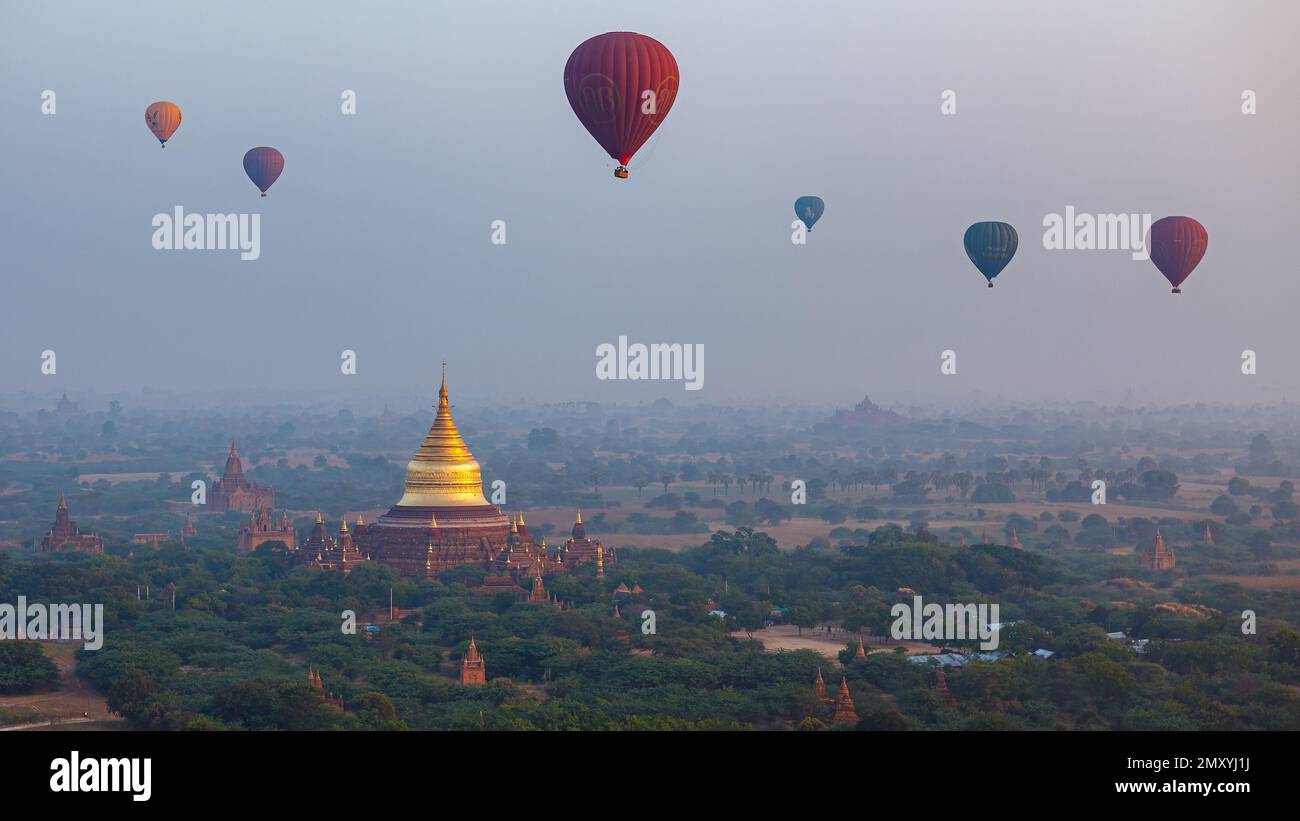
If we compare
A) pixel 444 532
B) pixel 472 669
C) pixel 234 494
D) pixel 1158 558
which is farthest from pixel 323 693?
pixel 234 494

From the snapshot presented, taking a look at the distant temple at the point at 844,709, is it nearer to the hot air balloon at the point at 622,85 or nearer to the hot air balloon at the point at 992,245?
the hot air balloon at the point at 622,85

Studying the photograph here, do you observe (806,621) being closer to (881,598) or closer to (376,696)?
(881,598)

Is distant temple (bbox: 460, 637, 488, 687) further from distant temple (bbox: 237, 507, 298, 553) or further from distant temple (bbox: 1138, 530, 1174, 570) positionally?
distant temple (bbox: 1138, 530, 1174, 570)

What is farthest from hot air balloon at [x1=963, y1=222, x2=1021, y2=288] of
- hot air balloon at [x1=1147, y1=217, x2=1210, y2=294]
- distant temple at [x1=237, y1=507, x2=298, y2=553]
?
distant temple at [x1=237, y1=507, x2=298, y2=553]

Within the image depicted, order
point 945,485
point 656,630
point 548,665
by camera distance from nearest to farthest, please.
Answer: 1. point 548,665
2. point 656,630
3. point 945,485

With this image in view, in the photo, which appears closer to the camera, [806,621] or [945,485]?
[806,621]
